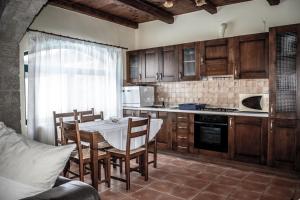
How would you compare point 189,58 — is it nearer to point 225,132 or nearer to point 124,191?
point 225,132

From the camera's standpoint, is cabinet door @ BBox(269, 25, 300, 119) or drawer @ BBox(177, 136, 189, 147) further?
drawer @ BBox(177, 136, 189, 147)

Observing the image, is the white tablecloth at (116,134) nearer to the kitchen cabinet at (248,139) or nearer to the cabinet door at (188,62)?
the kitchen cabinet at (248,139)

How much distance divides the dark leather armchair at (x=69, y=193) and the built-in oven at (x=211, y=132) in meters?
2.84

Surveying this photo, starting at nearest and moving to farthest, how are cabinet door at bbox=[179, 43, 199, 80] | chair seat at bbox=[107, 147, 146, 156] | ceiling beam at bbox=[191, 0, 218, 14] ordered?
chair seat at bbox=[107, 147, 146, 156]
ceiling beam at bbox=[191, 0, 218, 14]
cabinet door at bbox=[179, 43, 199, 80]

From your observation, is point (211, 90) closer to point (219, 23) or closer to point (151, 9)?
point (219, 23)

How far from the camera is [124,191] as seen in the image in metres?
2.85

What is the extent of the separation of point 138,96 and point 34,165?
3.52m

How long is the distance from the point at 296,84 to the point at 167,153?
238 centimetres

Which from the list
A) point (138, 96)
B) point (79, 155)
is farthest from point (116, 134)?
point (138, 96)

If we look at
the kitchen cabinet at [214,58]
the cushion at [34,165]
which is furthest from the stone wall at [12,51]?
the kitchen cabinet at [214,58]

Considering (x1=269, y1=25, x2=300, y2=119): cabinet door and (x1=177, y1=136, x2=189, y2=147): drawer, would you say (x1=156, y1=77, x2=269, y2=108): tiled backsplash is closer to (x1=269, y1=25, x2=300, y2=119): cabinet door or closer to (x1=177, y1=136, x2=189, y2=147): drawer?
(x1=269, y1=25, x2=300, y2=119): cabinet door

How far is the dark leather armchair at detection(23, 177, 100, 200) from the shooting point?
→ 1.24m

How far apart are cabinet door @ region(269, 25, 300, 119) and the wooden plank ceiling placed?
2.54 feet

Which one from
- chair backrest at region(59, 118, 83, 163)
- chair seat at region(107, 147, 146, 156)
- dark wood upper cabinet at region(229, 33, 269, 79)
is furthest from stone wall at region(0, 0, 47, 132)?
dark wood upper cabinet at region(229, 33, 269, 79)
